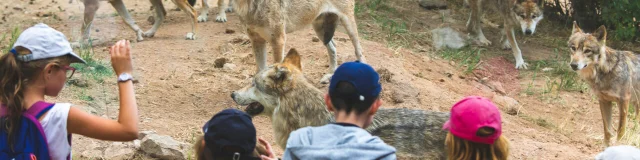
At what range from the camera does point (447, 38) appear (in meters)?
12.1

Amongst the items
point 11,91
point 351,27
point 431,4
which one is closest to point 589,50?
point 351,27

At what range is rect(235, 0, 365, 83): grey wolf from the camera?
317 inches

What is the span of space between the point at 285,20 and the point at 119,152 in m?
2.64

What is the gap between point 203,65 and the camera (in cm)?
948

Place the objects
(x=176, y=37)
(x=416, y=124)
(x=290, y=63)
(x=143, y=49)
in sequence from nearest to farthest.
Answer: (x=416, y=124) < (x=290, y=63) < (x=143, y=49) < (x=176, y=37)

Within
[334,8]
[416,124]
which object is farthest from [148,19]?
[416,124]

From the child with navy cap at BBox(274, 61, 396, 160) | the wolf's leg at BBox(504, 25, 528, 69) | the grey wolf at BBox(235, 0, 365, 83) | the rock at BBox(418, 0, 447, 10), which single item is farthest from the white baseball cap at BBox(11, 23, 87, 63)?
the rock at BBox(418, 0, 447, 10)

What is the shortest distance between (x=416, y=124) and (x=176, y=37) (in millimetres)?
6606

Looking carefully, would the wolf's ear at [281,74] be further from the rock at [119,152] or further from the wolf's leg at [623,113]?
the wolf's leg at [623,113]

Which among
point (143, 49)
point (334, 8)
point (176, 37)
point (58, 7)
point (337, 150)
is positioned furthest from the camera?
point (58, 7)

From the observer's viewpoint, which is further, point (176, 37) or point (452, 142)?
point (176, 37)

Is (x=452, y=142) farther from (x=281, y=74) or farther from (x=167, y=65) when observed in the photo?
(x=167, y=65)

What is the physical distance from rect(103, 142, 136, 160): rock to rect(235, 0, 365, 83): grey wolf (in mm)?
2210

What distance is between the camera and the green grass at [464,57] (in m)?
11.1
